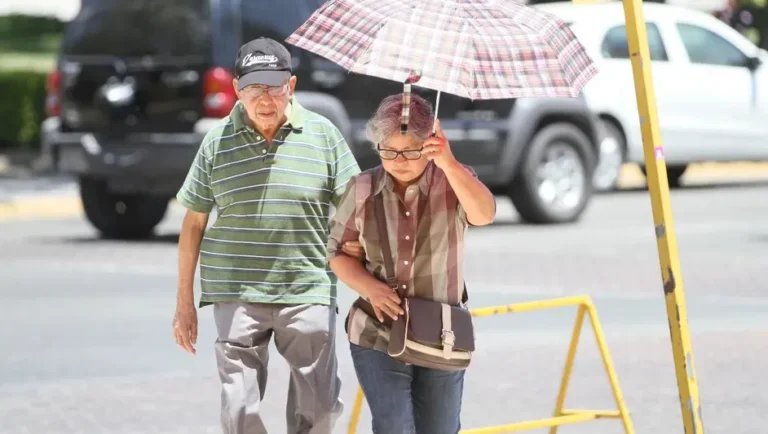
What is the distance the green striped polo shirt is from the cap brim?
0.18 metres

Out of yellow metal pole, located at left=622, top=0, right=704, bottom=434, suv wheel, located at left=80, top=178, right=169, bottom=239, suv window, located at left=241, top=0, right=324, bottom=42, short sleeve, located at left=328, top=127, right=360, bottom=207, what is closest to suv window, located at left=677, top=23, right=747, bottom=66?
suv window, located at left=241, top=0, right=324, bottom=42

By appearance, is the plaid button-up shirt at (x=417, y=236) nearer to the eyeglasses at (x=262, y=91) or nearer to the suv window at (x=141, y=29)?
the eyeglasses at (x=262, y=91)

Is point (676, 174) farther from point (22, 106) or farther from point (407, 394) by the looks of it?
point (407, 394)

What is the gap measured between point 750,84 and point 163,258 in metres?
8.12

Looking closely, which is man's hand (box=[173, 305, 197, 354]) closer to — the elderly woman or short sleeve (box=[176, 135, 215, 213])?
short sleeve (box=[176, 135, 215, 213])

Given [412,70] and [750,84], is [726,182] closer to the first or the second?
[750,84]

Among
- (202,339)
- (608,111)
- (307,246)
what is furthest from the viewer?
(608,111)

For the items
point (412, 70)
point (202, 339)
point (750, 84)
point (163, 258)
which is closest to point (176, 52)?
point (163, 258)

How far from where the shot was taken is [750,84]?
1906 cm

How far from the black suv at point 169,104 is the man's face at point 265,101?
794cm

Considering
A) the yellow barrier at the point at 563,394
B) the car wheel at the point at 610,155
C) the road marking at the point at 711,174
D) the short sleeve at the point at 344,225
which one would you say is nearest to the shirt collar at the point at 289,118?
the short sleeve at the point at 344,225

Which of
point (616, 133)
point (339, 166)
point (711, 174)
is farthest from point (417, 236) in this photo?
point (711, 174)

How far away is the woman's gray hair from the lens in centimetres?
489

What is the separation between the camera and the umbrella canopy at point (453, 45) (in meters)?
4.93
